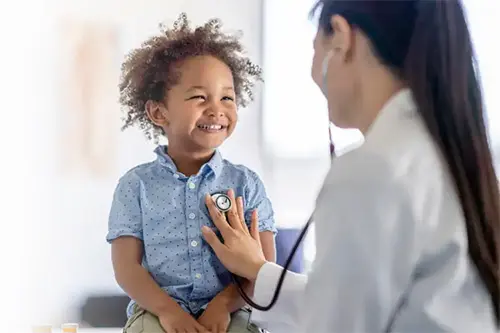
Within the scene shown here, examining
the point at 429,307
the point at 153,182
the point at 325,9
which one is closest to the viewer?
the point at 429,307

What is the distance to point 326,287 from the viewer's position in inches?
23.9

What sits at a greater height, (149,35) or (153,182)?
(149,35)

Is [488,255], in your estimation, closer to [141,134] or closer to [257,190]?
[257,190]

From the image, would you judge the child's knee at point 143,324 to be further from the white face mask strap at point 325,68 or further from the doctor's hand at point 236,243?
the white face mask strap at point 325,68

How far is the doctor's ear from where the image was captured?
26.4 inches

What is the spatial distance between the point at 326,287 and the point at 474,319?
0.14 m

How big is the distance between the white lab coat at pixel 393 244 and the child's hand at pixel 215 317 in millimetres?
284

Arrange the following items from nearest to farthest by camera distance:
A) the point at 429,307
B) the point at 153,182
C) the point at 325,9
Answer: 1. the point at 429,307
2. the point at 325,9
3. the point at 153,182

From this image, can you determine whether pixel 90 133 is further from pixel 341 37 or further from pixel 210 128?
pixel 341 37

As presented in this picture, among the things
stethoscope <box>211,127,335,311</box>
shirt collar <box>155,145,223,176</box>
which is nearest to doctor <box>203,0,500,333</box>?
stethoscope <box>211,127,335,311</box>

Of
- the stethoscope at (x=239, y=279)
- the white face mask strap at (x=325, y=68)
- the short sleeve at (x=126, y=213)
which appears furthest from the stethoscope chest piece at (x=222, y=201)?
the white face mask strap at (x=325, y=68)

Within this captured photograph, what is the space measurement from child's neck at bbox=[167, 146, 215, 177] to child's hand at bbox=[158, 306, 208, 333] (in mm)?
194

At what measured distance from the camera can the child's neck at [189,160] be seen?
0.95 m

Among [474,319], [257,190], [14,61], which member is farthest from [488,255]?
[14,61]
